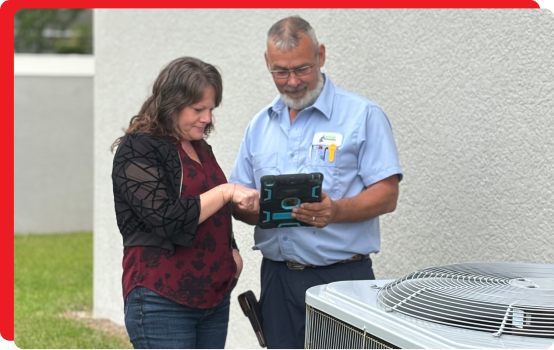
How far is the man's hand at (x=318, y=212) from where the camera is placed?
2754 millimetres

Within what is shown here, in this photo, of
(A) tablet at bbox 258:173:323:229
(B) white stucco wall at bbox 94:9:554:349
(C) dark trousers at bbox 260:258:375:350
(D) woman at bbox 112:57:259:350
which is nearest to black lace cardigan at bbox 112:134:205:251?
(D) woman at bbox 112:57:259:350

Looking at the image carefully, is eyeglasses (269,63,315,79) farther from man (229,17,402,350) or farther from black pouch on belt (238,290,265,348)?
black pouch on belt (238,290,265,348)

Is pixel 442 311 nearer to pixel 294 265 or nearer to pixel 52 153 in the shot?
pixel 294 265

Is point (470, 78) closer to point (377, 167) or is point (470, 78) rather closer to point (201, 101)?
point (377, 167)

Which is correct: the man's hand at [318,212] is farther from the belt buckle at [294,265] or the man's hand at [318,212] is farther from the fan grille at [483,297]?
the fan grille at [483,297]

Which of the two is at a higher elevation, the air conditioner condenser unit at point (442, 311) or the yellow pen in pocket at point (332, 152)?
the yellow pen in pocket at point (332, 152)

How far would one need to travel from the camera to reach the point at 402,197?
378 centimetres

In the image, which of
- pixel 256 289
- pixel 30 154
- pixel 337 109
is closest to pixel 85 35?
pixel 30 154

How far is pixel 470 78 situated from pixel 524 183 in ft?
1.77

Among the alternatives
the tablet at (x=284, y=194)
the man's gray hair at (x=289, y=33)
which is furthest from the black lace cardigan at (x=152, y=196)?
the man's gray hair at (x=289, y=33)

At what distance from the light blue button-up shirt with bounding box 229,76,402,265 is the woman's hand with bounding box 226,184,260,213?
→ 11.6 inches

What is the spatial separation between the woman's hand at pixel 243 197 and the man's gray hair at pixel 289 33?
573mm

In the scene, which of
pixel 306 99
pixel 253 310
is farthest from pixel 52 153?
pixel 306 99

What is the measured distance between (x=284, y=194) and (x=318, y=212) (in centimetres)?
15
